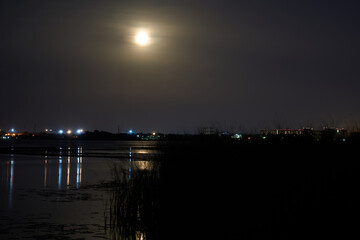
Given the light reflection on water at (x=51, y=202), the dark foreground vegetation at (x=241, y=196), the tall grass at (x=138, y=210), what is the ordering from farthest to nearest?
the light reflection on water at (x=51, y=202)
the tall grass at (x=138, y=210)
the dark foreground vegetation at (x=241, y=196)

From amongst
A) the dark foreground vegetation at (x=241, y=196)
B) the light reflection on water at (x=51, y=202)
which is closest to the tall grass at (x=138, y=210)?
the dark foreground vegetation at (x=241, y=196)

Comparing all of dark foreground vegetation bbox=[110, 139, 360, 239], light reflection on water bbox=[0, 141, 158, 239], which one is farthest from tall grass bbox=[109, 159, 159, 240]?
light reflection on water bbox=[0, 141, 158, 239]

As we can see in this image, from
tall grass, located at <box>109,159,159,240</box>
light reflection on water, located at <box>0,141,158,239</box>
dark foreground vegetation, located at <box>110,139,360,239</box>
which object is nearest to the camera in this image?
dark foreground vegetation, located at <box>110,139,360,239</box>

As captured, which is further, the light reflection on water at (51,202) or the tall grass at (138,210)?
the light reflection on water at (51,202)

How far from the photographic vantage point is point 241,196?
1877 cm

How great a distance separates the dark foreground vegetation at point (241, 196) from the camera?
16062 millimetres

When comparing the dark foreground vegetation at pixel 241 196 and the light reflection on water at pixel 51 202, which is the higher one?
the dark foreground vegetation at pixel 241 196

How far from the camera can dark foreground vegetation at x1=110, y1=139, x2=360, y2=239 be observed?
1606cm

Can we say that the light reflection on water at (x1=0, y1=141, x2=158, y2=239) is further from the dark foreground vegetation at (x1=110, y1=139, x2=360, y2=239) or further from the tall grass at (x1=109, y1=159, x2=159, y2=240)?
the dark foreground vegetation at (x1=110, y1=139, x2=360, y2=239)

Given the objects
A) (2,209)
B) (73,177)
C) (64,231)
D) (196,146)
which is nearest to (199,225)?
(64,231)

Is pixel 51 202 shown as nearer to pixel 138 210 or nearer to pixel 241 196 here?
pixel 138 210

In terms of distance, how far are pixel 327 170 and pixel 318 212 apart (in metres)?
3.97

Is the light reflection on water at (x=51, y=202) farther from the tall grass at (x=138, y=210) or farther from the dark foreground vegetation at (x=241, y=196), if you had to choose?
the dark foreground vegetation at (x=241, y=196)

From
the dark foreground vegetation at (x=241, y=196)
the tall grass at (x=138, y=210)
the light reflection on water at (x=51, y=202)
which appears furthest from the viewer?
the light reflection on water at (x=51, y=202)
